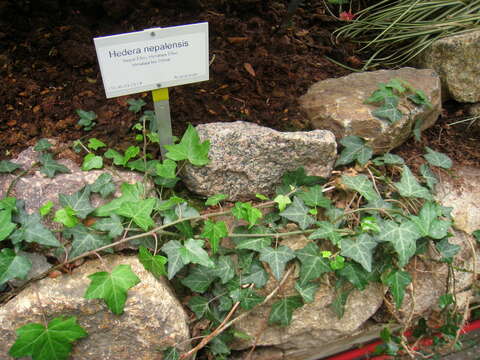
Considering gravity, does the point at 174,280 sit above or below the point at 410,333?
above

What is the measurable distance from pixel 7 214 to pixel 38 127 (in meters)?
0.48

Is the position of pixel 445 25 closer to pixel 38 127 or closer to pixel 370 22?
pixel 370 22

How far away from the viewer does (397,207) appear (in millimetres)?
1524

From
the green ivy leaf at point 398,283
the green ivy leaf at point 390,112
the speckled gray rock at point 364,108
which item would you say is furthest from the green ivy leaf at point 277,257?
the green ivy leaf at point 390,112

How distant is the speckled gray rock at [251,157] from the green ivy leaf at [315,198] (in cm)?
10

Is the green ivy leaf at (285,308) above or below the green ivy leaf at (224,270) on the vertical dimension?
below

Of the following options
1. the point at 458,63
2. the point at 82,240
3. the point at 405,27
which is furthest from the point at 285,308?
the point at 405,27

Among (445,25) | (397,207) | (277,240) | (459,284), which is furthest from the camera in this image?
(445,25)

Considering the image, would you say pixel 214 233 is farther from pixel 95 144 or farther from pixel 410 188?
pixel 410 188

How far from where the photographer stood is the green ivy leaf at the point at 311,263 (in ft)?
4.45

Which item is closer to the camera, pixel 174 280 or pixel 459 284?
pixel 174 280

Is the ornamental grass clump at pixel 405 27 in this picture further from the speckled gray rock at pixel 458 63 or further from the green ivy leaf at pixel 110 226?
the green ivy leaf at pixel 110 226

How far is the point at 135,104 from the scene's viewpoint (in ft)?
5.44

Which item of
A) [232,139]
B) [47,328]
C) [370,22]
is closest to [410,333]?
[232,139]
